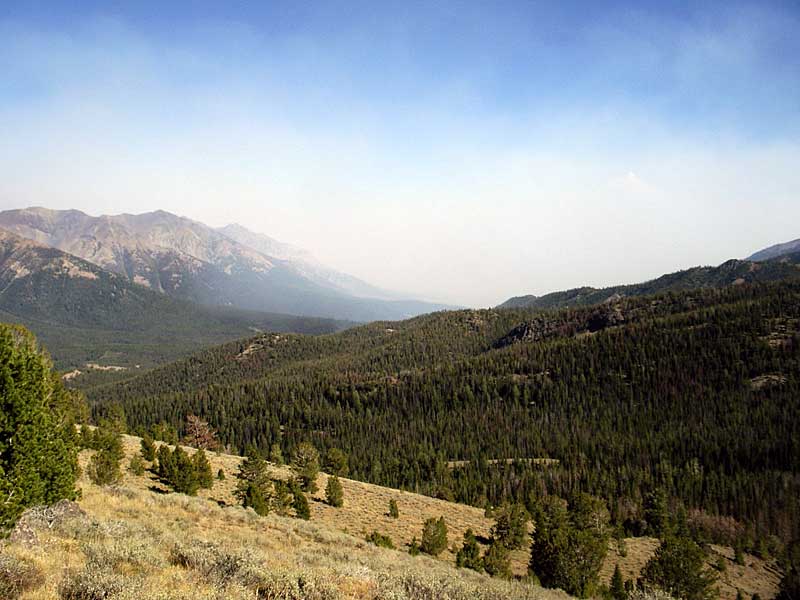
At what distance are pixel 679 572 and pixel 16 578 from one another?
168 ft

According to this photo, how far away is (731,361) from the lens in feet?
570

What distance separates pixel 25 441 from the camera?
55.0ft

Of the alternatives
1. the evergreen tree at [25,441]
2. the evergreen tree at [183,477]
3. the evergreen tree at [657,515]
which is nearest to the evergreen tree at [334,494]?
the evergreen tree at [183,477]

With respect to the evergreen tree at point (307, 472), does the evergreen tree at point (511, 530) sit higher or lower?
lower

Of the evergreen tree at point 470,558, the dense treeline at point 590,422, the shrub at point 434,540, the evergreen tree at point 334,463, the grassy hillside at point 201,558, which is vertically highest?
the grassy hillside at point 201,558

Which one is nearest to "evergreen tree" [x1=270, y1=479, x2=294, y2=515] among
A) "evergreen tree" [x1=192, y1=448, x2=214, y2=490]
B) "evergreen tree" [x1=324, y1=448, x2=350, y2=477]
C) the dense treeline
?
"evergreen tree" [x1=192, y1=448, x2=214, y2=490]

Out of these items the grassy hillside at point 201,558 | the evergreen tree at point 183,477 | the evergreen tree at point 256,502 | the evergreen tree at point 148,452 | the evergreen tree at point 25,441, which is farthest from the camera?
the evergreen tree at point 148,452

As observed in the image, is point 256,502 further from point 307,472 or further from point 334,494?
point 307,472

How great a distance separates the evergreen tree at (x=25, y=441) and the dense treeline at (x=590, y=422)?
250ft

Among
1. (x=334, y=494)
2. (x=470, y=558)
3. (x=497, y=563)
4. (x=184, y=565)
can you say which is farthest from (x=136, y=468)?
(x=497, y=563)

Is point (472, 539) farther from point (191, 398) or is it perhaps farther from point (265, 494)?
point (191, 398)

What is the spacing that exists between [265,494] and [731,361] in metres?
197

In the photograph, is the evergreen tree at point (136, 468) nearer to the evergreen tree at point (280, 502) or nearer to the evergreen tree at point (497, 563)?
the evergreen tree at point (280, 502)

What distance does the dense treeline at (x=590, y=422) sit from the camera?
335 ft
